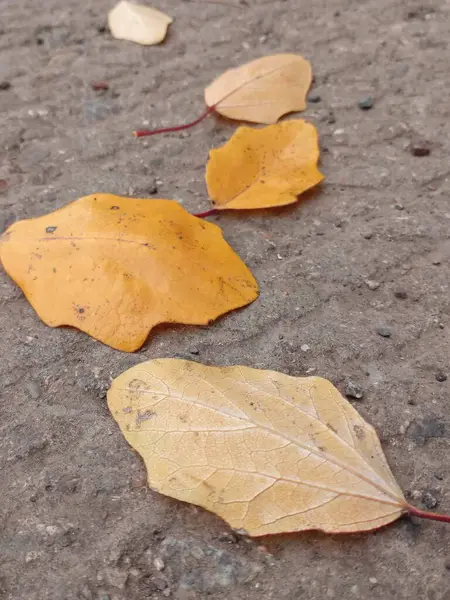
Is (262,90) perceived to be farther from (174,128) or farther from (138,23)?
(138,23)

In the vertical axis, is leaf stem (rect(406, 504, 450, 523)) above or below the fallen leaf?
below

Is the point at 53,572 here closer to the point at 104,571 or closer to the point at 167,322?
the point at 104,571

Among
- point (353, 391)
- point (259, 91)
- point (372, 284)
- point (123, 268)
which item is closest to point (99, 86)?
point (259, 91)

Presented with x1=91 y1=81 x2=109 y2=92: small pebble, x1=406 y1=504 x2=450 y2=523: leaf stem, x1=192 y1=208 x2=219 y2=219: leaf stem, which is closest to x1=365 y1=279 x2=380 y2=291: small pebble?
x1=192 y1=208 x2=219 y2=219: leaf stem

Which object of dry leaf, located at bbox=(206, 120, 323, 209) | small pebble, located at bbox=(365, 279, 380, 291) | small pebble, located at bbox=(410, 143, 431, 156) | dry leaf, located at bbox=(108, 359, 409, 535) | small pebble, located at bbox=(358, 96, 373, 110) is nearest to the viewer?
dry leaf, located at bbox=(108, 359, 409, 535)

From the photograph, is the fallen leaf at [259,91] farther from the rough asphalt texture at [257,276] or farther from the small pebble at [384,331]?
the small pebble at [384,331]

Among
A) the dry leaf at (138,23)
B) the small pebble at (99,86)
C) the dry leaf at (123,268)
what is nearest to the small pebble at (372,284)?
the dry leaf at (123,268)

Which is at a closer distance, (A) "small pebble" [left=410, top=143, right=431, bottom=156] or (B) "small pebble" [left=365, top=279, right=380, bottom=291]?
(B) "small pebble" [left=365, top=279, right=380, bottom=291]

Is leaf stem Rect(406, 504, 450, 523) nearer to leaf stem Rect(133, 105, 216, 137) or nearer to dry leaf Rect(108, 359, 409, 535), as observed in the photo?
dry leaf Rect(108, 359, 409, 535)
